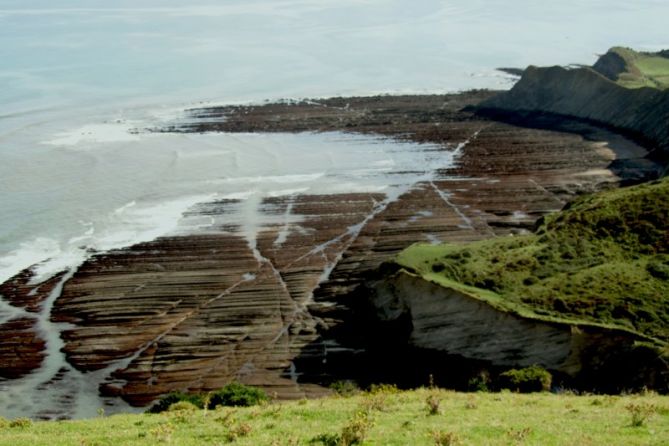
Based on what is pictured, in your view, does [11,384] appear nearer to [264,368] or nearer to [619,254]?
[264,368]

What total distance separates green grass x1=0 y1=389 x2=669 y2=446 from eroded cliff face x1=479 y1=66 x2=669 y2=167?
62.5 metres

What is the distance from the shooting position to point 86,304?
45719 millimetres

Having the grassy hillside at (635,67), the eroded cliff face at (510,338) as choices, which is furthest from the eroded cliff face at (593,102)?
the eroded cliff face at (510,338)

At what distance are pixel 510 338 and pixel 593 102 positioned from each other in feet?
244

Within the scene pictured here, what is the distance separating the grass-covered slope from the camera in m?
34.3

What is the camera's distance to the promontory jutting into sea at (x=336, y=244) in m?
35.5

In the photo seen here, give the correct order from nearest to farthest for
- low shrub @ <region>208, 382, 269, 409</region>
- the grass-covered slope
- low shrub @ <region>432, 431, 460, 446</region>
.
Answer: low shrub @ <region>432, 431, 460, 446</region> < low shrub @ <region>208, 382, 269, 409</region> < the grass-covered slope

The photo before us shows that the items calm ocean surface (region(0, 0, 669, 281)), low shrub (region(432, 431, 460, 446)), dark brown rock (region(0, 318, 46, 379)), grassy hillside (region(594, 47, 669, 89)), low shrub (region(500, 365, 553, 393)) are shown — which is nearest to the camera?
low shrub (region(432, 431, 460, 446))

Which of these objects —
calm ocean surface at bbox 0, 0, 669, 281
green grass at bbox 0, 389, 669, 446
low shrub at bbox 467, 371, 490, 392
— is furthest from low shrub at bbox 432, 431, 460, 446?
calm ocean surface at bbox 0, 0, 669, 281

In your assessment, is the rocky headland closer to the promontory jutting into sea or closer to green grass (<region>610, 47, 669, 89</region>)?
the promontory jutting into sea

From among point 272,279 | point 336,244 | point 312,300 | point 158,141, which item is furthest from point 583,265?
point 158,141

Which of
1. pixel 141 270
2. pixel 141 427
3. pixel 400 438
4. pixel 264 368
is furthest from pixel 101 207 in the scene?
pixel 400 438

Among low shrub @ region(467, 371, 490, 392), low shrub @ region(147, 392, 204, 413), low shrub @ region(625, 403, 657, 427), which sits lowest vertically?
low shrub @ region(147, 392, 204, 413)

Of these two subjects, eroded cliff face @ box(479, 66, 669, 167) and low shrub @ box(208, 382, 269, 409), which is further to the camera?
eroded cliff face @ box(479, 66, 669, 167)
